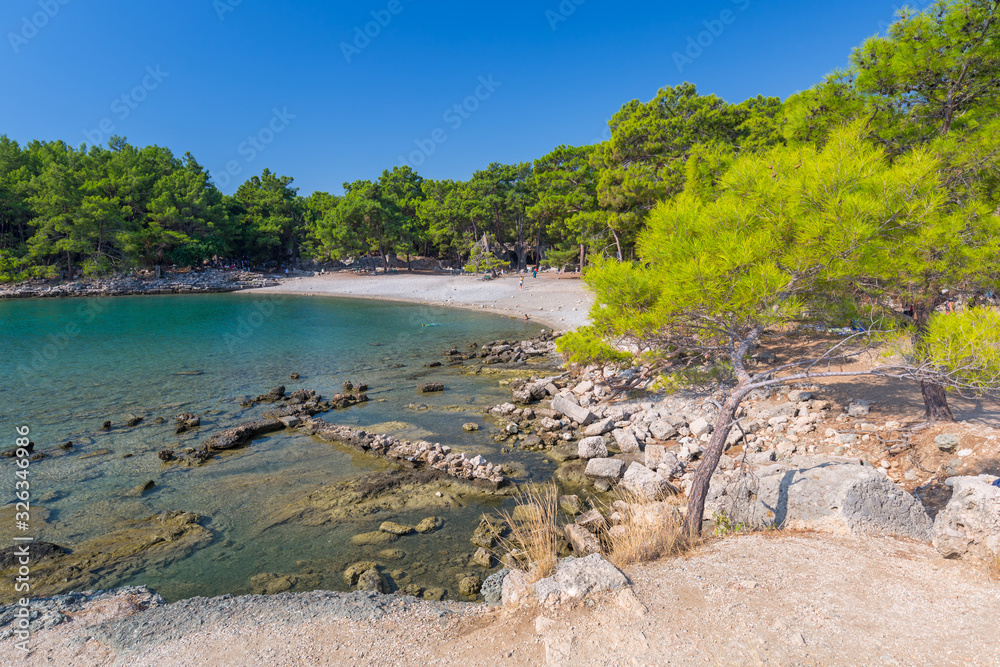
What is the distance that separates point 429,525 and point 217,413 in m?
11.4

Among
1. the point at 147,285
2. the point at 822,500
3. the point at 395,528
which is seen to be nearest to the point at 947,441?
the point at 822,500

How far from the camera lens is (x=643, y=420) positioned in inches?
559

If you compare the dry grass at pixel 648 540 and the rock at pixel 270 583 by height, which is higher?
the dry grass at pixel 648 540

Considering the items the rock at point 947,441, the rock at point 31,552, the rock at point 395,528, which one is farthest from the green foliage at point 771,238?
the rock at point 31,552

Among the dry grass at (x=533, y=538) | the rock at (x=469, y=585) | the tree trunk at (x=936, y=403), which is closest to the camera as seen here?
the dry grass at (x=533, y=538)

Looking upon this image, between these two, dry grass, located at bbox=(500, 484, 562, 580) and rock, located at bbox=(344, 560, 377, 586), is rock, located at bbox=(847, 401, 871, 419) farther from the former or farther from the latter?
rock, located at bbox=(344, 560, 377, 586)

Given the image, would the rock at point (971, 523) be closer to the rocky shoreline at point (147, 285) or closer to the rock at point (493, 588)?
the rock at point (493, 588)

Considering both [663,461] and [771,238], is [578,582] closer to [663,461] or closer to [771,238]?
[771,238]

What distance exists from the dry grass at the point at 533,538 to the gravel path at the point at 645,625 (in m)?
0.82

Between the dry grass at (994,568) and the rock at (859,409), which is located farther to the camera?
the rock at (859,409)

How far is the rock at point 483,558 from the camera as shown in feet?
27.3

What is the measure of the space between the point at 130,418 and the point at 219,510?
8583 millimetres

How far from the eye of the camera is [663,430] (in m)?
13.2

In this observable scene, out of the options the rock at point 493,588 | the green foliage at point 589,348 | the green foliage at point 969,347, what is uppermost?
the green foliage at point 969,347
